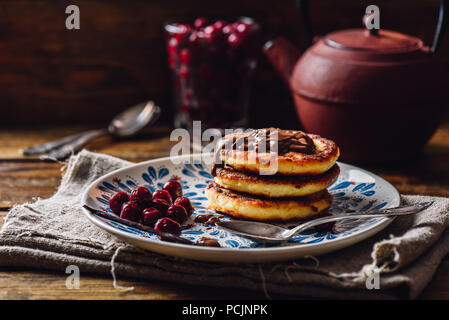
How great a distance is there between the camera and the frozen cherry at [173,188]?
1454mm

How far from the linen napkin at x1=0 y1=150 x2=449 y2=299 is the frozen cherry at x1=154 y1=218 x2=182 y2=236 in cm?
9

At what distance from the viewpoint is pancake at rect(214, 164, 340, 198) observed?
126 cm

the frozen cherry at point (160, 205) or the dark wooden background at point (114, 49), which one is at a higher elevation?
the dark wooden background at point (114, 49)

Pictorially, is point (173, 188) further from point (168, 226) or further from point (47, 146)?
point (47, 146)

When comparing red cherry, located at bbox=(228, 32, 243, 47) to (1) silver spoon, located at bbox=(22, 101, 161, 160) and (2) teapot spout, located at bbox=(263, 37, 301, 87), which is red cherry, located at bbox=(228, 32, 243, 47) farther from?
(1) silver spoon, located at bbox=(22, 101, 161, 160)

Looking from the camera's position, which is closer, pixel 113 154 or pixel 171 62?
pixel 113 154

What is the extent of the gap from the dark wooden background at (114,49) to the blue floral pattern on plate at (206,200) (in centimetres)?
88

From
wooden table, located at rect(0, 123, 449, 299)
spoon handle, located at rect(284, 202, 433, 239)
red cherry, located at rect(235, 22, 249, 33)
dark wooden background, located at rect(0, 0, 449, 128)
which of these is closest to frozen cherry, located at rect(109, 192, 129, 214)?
wooden table, located at rect(0, 123, 449, 299)

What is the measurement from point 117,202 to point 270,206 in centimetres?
36

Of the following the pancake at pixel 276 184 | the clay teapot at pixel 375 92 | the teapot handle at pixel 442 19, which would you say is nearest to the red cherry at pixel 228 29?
the clay teapot at pixel 375 92

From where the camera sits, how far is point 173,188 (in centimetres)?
146

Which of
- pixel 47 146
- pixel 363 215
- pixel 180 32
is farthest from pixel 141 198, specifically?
pixel 180 32

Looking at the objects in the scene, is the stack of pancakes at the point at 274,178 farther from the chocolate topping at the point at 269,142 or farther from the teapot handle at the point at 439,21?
the teapot handle at the point at 439,21
